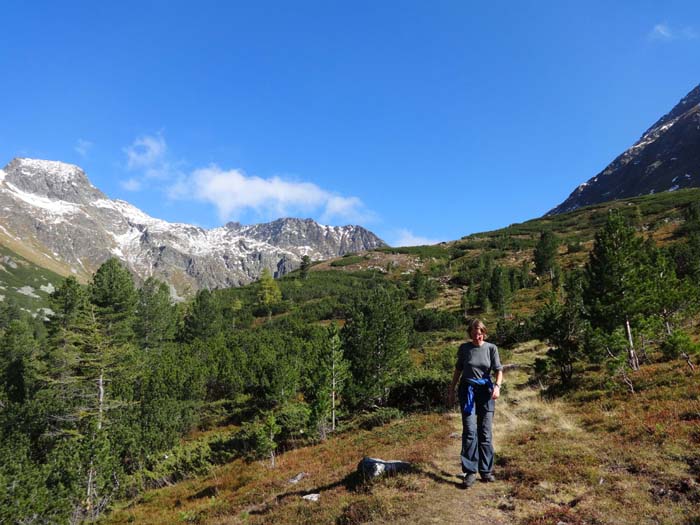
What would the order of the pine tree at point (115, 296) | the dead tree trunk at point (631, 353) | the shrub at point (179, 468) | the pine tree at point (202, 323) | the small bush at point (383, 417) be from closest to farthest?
1. the dead tree trunk at point (631, 353)
2. the small bush at point (383, 417)
3. the shrub at point (179, 468)
4. the pine tree at point (115, 296)
5. the pine tree at point (202, 323)

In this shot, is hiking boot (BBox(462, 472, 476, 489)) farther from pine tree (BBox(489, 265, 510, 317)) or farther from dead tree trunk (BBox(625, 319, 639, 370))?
pine tree (BBox(489, 265, 510, 317))

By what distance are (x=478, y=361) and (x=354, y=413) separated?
29.8 metres

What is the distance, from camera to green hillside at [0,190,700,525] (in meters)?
7.41

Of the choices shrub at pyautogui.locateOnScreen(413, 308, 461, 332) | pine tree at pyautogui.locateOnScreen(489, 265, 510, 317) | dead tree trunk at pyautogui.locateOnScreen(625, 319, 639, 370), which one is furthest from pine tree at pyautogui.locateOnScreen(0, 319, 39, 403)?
pine tree at pyautogui.locateOnScreen(489, 265, 510, 317)

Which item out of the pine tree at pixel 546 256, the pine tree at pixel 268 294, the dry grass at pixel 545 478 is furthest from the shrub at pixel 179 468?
the pine tree at pixel 546 256

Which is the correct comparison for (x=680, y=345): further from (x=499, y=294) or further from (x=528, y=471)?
(x=499, y=294)

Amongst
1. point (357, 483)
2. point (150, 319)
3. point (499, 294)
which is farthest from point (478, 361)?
point (499, 294)

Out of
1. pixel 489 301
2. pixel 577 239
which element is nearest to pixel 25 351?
pixel 489 301

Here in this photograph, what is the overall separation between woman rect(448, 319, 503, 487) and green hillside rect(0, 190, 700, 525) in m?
0.47

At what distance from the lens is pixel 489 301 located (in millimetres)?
77875

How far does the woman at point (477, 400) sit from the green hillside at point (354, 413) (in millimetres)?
468

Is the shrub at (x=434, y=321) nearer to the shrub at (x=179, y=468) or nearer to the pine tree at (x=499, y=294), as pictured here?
the pine tree at (x=499, y=294)

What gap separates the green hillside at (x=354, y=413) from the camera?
7.41 meters

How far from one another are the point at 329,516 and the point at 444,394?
62.2 ft
